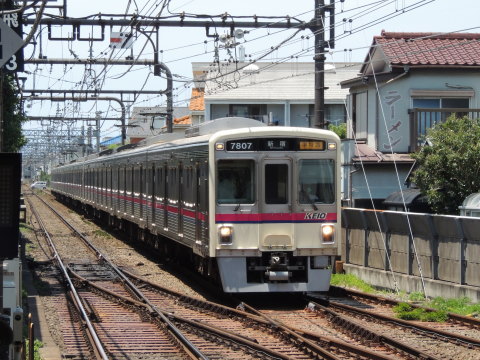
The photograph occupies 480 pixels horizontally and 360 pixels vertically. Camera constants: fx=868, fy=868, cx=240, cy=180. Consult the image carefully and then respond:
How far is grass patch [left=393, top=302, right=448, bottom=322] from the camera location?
1127 cm

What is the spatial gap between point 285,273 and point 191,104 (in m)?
39.1

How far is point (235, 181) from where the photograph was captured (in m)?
12.7

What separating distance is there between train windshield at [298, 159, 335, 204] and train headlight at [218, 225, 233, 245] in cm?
117

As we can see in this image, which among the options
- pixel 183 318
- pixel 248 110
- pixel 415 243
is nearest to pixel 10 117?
pixel 415 243

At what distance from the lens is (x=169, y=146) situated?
16828 mm

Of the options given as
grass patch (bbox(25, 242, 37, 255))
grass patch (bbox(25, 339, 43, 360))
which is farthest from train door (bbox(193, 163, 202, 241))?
grass patch (bbox(25, 242, 37, 255))

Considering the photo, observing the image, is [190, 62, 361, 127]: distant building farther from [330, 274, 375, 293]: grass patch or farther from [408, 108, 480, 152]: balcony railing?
[330, 274, 375, 293]: grass patch

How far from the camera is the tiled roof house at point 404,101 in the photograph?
20438 mm

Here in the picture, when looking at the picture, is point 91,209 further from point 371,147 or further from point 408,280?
point 408,280

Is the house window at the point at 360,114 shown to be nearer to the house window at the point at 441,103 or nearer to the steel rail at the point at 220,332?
the house window at the point at 441,103

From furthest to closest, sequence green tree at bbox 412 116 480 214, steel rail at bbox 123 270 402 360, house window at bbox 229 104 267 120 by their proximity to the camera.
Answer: house window at bbox 229 104 267 120
green tree at bbox 412 116 480 214
steel rail at bbox 123 270 402 360

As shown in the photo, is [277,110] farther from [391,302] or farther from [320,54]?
[391,302]

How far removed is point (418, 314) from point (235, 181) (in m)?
3.24

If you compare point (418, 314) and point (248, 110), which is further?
point (248, 110)
